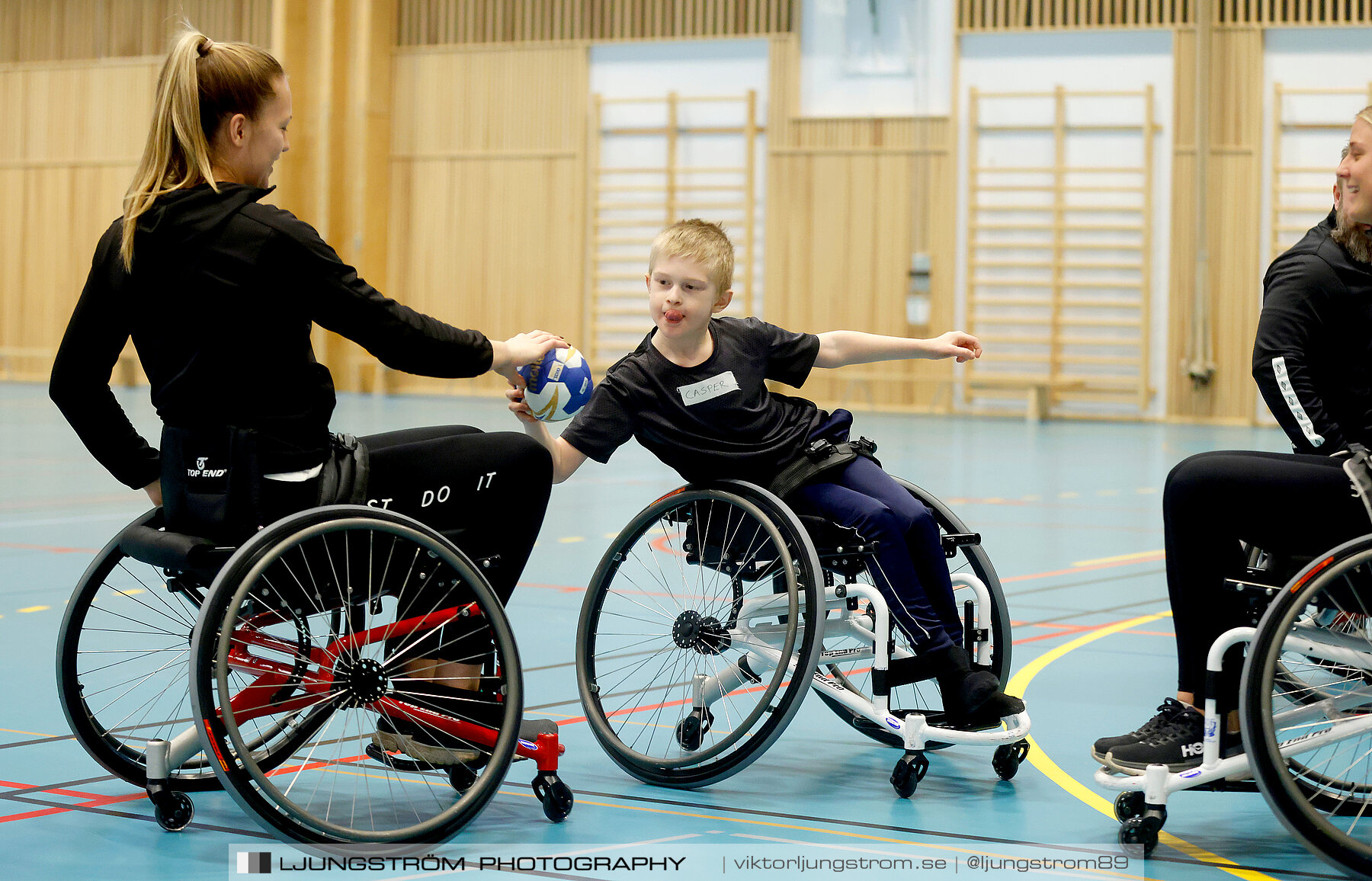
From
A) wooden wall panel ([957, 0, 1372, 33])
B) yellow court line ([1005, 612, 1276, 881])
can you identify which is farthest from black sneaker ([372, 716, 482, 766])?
wooden wall panel ([957, 0, 1372, 33])

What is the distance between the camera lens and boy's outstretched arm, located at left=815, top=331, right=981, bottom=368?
2.91 m

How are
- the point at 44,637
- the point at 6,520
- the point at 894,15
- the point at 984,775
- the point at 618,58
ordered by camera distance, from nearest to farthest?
the point at 984,775 < the point at 44,637 < the point at 6,520 < the point at 894,15 < the point at 618,58

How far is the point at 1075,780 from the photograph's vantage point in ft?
8.61

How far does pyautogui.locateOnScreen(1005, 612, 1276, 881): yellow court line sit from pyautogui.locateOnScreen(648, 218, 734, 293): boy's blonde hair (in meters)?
1.11

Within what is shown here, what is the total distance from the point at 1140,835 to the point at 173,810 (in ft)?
4.93

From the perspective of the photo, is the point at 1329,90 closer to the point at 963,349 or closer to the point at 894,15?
the point at 894,15

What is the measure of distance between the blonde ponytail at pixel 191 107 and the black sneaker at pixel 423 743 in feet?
2.78

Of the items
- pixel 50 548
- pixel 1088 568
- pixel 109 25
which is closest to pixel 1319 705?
pixel 1088 568

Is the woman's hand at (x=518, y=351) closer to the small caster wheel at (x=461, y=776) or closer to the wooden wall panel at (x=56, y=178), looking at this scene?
the small caster wheel at (x=461, y=776)

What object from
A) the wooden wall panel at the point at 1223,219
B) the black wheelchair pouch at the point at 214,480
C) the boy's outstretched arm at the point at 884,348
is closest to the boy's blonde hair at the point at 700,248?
the boy's outstretched arm at the point at 884,348

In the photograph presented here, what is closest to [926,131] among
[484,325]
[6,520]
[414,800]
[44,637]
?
[484,325]

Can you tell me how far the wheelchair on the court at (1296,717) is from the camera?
77.4 inches

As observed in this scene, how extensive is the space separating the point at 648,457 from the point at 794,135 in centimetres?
655

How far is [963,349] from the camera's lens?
2.92 meters
